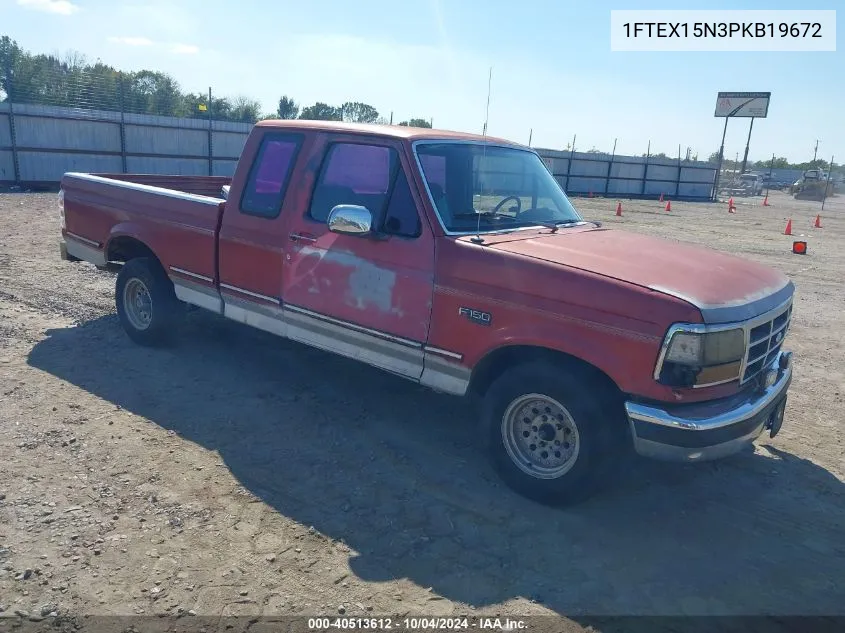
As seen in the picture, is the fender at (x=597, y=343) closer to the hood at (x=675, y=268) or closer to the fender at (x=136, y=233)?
the hood at (x=675, y=268)

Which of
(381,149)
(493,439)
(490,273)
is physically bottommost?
(493,439)

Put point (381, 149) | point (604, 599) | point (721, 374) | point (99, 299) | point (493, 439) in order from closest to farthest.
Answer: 1. point (604, 599)
2. point (721, 374)
3. point (493, 439)
4. point (381, 149)
5. point (99, 299)

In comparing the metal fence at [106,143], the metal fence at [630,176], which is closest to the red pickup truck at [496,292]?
the metal fence at [106,143]

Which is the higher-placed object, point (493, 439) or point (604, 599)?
point (493, 439)

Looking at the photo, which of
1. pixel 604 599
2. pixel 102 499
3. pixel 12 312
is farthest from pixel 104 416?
pixel 604 599

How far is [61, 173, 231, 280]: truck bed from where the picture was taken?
5543mm

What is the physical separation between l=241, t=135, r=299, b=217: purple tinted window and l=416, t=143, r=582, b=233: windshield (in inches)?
46.0

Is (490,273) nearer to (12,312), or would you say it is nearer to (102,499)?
(102,499)

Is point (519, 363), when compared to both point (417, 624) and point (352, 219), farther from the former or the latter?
point (417, 624)

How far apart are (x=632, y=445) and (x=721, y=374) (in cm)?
63

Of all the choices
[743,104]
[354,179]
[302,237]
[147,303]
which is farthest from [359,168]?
[743,104]

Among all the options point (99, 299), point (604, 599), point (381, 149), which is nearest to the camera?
point (604, 599)

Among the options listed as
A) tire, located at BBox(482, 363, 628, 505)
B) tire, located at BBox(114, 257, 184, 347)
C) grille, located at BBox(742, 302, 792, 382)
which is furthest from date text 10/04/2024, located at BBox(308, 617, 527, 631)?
tire, located at BBox(114, 257, 184, 347)

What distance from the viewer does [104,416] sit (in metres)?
4.80
